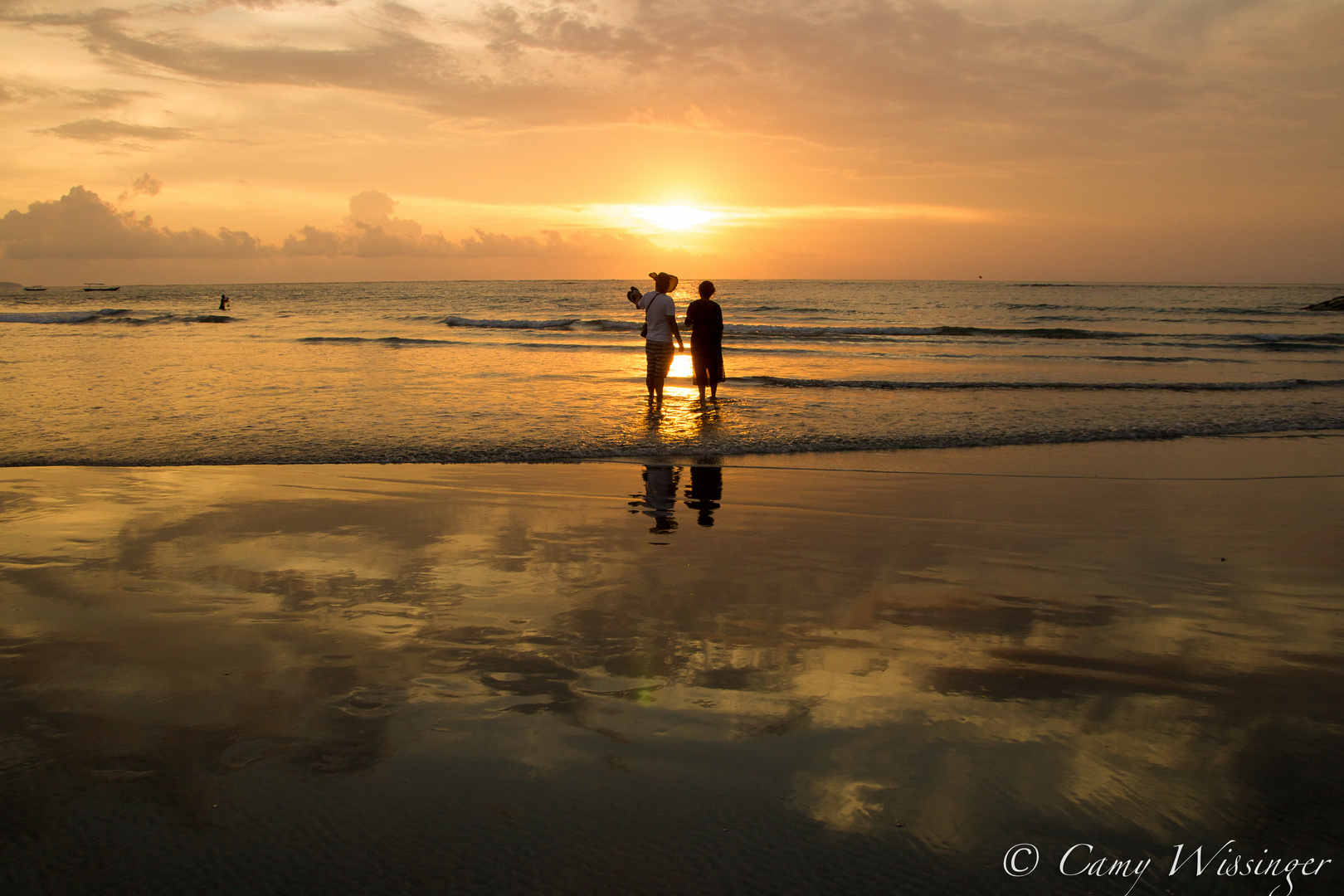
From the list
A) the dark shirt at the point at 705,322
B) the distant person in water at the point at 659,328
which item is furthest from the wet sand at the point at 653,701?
the dark shirt at the point at 705,322

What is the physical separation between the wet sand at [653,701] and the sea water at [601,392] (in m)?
3.78

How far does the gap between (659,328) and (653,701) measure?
8.75 meters

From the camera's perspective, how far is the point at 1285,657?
3.62 metres

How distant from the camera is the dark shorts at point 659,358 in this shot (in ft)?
38.3

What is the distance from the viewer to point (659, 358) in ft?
38.6

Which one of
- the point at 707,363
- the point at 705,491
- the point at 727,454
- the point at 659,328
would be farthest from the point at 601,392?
the point at 705,491

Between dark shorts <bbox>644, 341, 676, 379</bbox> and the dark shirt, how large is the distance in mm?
525

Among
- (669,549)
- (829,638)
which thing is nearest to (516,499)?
(669,549)

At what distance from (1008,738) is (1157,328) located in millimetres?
38795

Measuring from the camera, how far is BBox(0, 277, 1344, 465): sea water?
376 inches

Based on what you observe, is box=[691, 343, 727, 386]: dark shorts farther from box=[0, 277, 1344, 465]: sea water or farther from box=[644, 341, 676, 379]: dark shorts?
box=[644, 341, 676, 379]: dark shorts

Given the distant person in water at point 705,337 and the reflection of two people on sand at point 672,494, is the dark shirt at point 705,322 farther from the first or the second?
the reflection of two people on sand at point 672,494

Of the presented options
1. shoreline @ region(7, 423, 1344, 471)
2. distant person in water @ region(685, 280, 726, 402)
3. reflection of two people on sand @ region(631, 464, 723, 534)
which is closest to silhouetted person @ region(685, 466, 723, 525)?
reflection of two people on sand @ region(631, 464, 723, 534)

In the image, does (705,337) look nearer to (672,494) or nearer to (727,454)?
(727,454)
